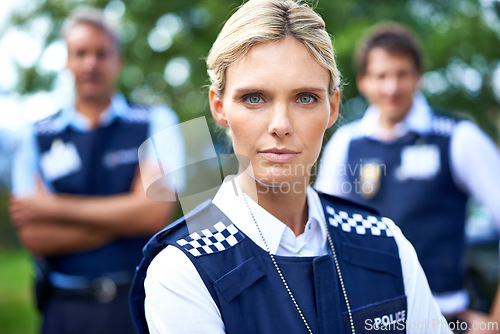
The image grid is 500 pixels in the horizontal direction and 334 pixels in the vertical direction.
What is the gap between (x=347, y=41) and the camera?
217 inches

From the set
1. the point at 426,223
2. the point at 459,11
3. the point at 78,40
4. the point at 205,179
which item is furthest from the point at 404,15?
the point at 205,179

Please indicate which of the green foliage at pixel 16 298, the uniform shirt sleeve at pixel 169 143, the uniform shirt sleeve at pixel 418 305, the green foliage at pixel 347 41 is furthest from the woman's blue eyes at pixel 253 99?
the green foliage at pixel 16 298

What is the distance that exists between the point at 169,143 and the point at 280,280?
0.83 m

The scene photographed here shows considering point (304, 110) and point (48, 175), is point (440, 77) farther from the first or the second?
point (304, 110)

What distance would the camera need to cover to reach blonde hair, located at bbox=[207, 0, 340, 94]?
1540 mm

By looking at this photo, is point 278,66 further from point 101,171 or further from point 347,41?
point 347,41

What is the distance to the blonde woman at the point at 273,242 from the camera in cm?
146

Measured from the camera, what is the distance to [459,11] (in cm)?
643

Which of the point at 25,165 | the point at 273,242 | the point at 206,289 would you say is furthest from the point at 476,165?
the point at 25,165

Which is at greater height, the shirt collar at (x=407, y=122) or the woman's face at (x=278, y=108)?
the woman's face at (x=278, y=108)

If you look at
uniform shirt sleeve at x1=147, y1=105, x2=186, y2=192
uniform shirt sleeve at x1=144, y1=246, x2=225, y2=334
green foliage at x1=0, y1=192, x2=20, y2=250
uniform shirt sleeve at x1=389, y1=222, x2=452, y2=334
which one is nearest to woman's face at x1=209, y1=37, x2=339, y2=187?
uniform shirt sleeve at x1=147, y1=105, x2=186, y2=192

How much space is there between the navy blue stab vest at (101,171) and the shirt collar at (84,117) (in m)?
0.03

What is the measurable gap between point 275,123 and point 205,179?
1.46ft

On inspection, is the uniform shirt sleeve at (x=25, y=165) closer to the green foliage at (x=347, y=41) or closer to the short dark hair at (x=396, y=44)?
→ the short dark hair at (x=396, y=44)
